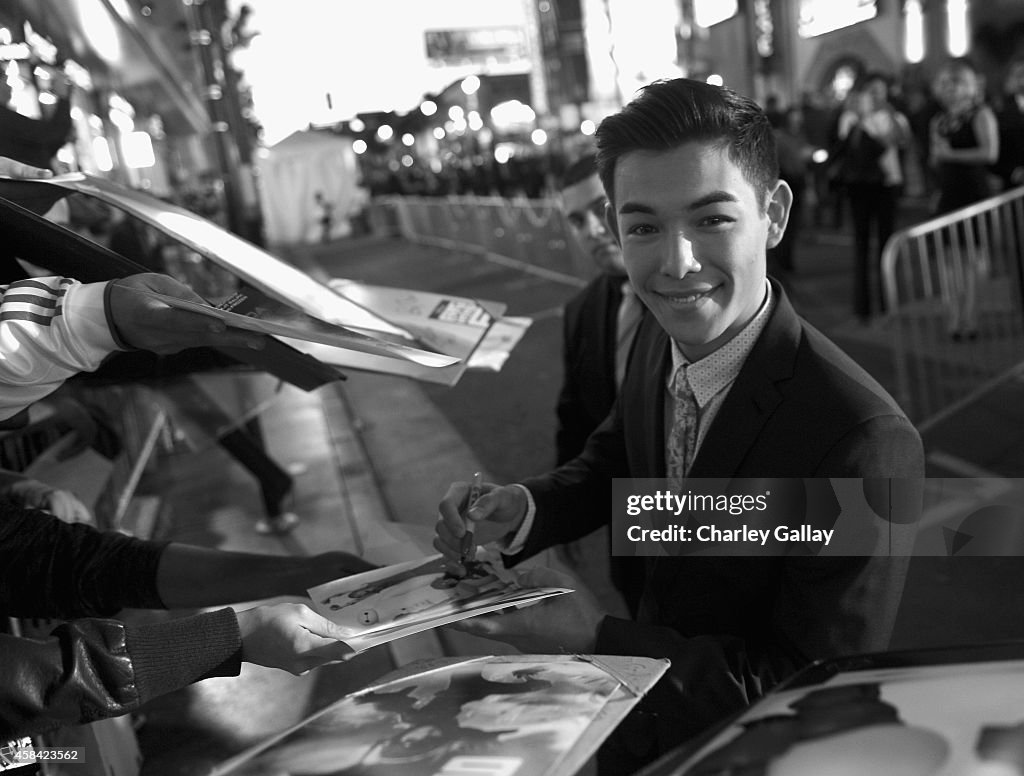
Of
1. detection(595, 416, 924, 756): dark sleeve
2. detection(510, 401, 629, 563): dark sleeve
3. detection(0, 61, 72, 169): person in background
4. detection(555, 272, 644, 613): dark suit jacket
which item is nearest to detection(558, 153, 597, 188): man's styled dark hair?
detection(555, 272, 644, 613): dark suit jacket

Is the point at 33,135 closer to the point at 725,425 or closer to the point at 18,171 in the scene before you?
the point at 18,171

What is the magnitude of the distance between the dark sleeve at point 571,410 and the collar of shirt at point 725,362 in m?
1.42

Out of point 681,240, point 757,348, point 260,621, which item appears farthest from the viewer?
point 757,348

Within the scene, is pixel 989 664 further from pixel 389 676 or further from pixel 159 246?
pixel 159 246

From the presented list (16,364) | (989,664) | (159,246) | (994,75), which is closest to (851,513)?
(989,664)

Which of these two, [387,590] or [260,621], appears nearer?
[260,621]

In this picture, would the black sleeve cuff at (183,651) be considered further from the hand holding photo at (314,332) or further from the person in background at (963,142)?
the person in background at (963,142)

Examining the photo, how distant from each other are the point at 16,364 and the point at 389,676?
660 millimetres

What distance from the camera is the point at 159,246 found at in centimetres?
594

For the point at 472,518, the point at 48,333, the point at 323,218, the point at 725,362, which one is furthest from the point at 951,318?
the point at 323,218

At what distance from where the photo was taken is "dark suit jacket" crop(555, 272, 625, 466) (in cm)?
296

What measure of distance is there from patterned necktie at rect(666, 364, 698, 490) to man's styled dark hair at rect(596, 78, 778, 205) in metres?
0.36

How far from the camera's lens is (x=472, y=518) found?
1.60 meters

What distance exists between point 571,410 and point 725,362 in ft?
4.99
